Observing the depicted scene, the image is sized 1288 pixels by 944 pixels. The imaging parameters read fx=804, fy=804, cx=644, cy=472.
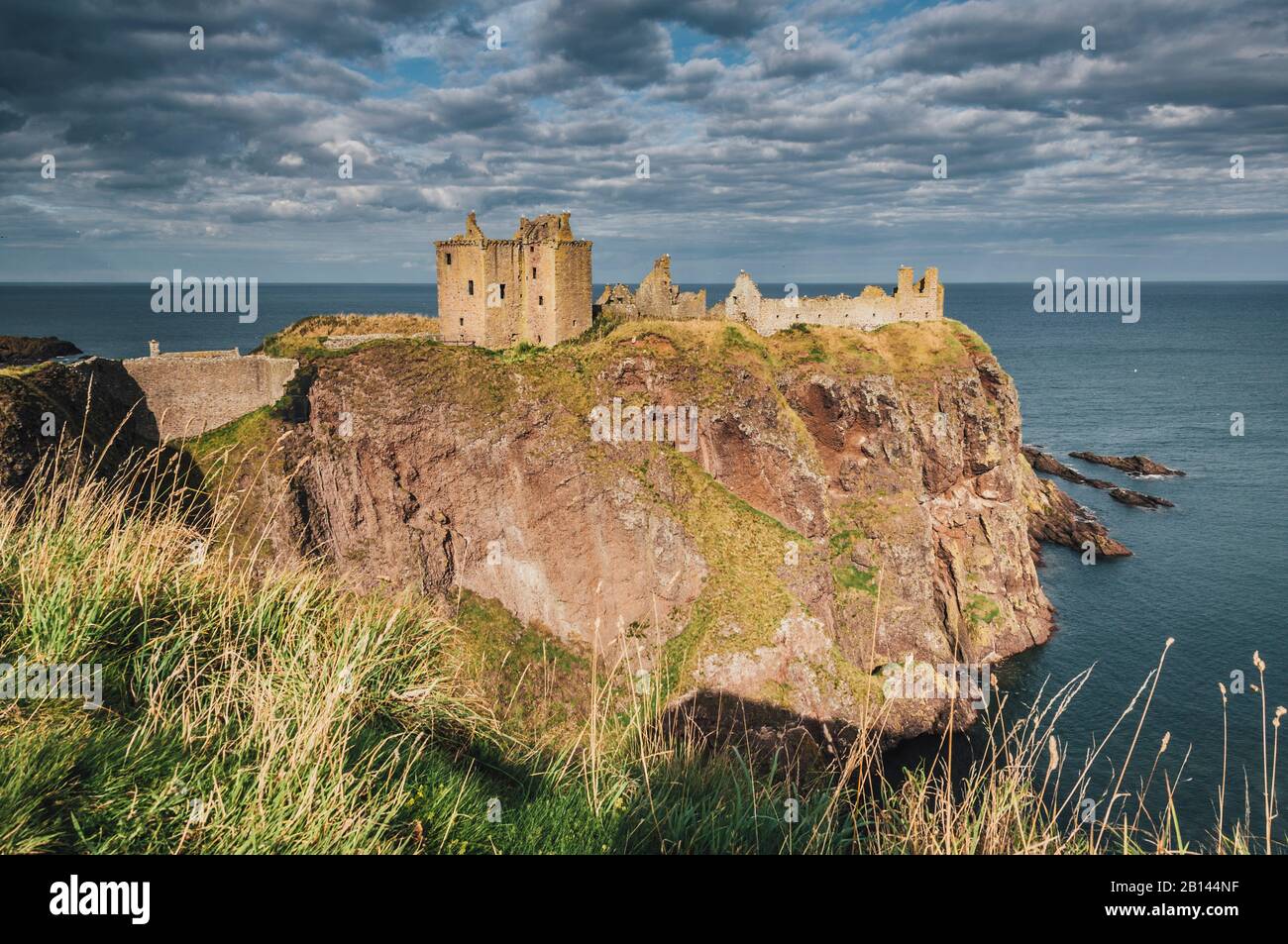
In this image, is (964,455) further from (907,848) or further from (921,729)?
(907,848)

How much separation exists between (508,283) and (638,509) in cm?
1896

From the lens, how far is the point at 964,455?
62.6 meters

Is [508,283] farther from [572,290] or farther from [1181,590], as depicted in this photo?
[1181,590]

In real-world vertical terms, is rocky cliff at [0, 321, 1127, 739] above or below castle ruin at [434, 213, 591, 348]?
below

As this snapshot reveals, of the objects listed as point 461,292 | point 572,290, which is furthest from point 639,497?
point 461,292

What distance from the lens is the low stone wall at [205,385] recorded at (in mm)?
42656

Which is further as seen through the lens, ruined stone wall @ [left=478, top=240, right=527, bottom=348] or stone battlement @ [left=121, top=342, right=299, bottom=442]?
ruined stone wall @ [left=478, top=240, right=527, bottom=348]

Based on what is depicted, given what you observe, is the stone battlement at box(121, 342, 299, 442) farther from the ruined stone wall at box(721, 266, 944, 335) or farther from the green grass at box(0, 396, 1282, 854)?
the green grass at box(0, 396, 1282, 854)

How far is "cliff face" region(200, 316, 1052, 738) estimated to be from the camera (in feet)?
144

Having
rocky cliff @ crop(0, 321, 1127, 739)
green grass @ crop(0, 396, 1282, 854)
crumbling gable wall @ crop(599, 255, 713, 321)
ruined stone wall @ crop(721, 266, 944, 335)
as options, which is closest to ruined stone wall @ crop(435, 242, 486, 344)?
rocky cliff @ crop(0, 321, 1127, 739)

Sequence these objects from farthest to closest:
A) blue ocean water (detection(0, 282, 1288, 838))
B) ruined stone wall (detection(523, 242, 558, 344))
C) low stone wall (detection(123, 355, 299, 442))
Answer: ruined stone wall (detection(523, 242, 558, 344))
blue ocean water (detection(0, 282, 1288, 838))
low stone wall (detection(123, 355, 299, 442))

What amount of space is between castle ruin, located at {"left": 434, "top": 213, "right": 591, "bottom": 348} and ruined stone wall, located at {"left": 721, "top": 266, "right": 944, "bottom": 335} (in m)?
13.1
